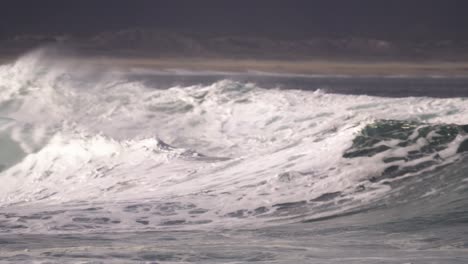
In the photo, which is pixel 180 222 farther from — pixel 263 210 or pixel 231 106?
pixel 231 106

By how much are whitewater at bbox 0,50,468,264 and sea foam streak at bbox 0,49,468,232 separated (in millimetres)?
52

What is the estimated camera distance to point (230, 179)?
20266 millimetres

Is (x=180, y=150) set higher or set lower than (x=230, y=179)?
higher

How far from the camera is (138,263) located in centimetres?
1249

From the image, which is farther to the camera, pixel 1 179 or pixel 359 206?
pixel 1 179

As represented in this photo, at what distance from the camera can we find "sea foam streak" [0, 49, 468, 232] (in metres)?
17.3

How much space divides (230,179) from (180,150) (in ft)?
17.5

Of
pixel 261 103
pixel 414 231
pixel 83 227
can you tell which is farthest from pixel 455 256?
pixel 261 103

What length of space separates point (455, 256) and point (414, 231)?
82.4 inches

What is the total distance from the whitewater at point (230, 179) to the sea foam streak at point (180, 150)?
5cm

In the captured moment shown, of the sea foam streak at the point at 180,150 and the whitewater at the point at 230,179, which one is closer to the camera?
the whitewater at the point at 230,179

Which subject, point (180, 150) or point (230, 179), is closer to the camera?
point (230, 179)

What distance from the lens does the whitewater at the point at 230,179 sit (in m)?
13.7

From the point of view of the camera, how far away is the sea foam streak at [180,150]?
17.3 meters
